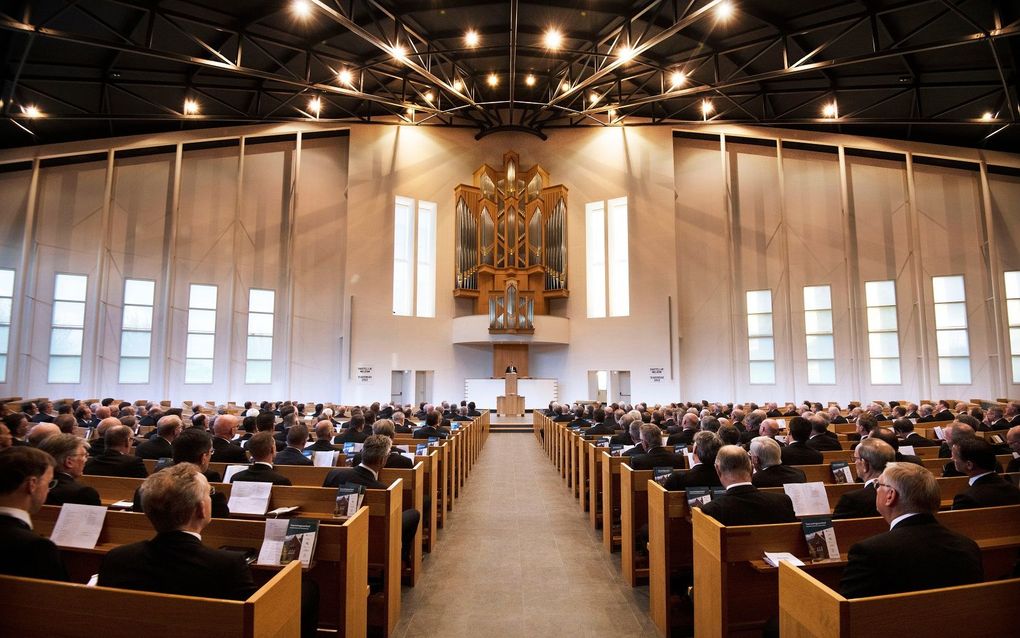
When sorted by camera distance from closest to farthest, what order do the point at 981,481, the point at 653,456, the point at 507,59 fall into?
the point at 981,481 < the point at 653,456 < the point at 507,59

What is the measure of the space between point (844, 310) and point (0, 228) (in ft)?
77.4

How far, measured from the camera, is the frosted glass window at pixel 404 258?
18.2 meters

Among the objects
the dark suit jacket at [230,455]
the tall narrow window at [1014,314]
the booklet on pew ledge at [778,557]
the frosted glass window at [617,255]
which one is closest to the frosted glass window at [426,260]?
the frosted glass window at [617,255]

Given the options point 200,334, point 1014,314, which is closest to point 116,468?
point 200,334

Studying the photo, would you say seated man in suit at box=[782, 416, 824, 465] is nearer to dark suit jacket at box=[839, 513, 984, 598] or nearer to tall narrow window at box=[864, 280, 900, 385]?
dark suit jacket at box=[839, 513, 984, 598]

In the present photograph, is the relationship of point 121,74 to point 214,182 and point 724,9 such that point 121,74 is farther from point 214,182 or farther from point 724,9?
point 724,9

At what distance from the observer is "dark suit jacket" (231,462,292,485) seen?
3.63 m

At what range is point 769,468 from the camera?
3.56 metres

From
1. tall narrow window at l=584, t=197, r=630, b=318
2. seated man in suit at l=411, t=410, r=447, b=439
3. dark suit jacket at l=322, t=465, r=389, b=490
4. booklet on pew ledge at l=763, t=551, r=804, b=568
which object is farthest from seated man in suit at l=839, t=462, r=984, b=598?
tall narrow window at l=584, t=197, r=630, b=318

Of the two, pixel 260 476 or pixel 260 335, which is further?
pixel 260 335

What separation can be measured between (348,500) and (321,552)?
70 cm

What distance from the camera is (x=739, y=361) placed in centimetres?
1705

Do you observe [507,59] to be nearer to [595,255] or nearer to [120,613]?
[595,255]

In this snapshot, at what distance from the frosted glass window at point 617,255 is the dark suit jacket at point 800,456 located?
1351cm
